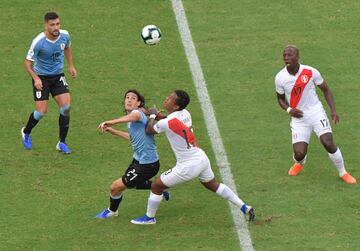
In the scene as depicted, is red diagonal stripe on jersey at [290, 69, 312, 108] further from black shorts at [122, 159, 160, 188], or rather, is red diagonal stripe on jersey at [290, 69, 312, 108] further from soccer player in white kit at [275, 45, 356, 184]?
black shorts at [122, 159, 160, 188]

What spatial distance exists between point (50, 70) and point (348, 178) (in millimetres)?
5321

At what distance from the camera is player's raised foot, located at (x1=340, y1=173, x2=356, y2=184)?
16922mm

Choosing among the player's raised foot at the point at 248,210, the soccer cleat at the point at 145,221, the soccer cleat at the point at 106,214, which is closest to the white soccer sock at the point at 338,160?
the player's raised foot at the point at 248,210

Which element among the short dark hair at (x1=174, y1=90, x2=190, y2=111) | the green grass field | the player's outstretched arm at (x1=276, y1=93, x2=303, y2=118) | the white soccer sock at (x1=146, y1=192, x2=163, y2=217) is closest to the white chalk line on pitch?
the green grass field

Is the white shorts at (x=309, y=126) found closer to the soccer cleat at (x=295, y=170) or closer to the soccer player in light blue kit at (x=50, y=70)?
the soccer cleat at (x=295, y=170)

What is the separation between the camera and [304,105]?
674 inches

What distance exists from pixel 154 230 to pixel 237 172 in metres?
2.55

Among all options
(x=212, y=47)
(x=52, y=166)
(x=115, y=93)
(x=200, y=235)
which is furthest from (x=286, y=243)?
(x=212, y=47)

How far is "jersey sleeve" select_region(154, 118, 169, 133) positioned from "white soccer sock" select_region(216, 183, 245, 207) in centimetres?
121

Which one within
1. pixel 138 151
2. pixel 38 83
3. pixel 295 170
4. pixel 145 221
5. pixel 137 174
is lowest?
pixel 295 170

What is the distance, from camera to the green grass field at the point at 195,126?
1542cm

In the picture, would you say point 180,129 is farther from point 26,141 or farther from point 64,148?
point 26,141

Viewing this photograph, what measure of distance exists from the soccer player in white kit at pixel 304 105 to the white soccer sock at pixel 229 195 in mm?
2031

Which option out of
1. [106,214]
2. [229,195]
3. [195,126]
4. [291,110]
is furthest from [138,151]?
[195,126]
